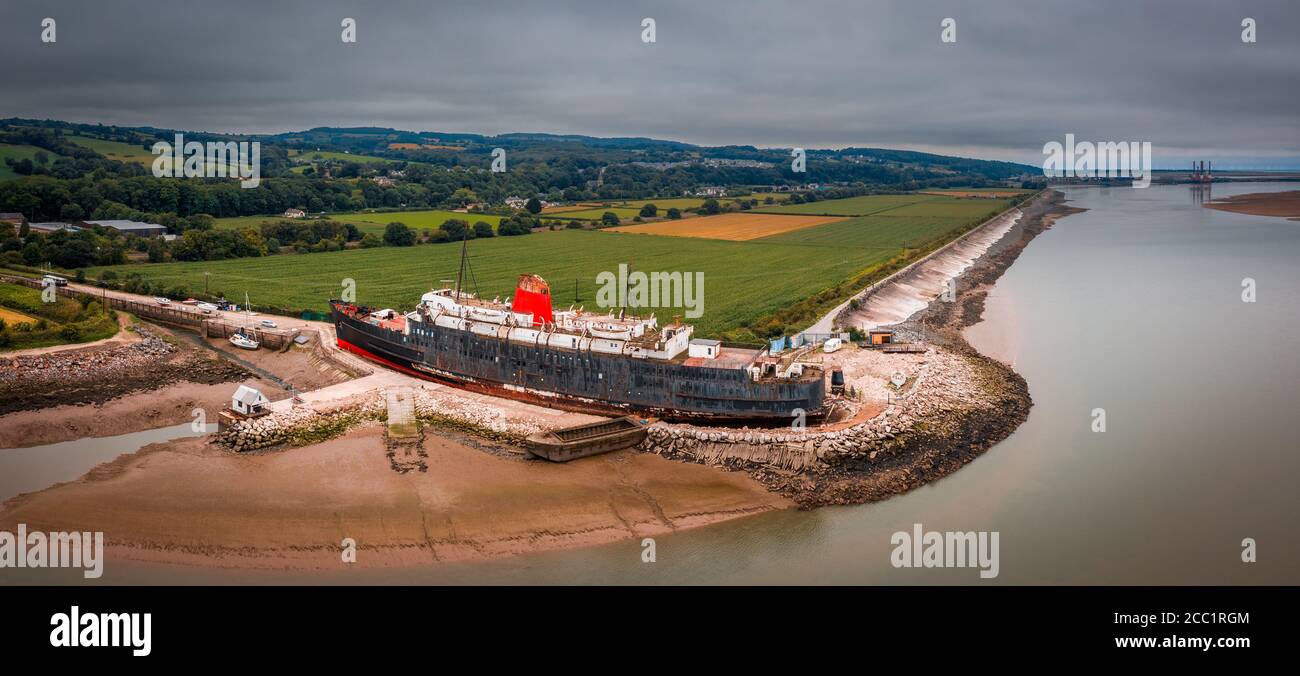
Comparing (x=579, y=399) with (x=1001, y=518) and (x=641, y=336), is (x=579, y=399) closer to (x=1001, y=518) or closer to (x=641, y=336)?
(x=641, y=336)

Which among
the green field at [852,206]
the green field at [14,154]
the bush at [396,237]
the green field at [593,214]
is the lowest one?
the bush at [396,237]

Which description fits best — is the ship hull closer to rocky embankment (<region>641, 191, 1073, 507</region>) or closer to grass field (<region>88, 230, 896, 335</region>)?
rocky embankment (<region>641, 191, 1073, 507</region>)

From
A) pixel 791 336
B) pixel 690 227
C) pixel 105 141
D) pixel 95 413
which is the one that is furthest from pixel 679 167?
pixel 95 413

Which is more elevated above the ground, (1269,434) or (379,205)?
(379,205)

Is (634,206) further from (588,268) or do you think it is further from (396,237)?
(588,268)

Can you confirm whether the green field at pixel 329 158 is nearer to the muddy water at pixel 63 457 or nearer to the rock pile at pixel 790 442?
the muddy water at pixel 63 457

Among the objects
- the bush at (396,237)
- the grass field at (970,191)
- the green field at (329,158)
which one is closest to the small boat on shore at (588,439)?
the bush at (396,237)
